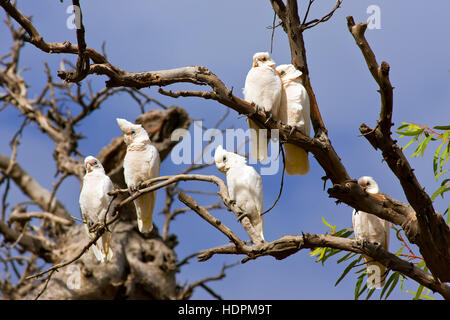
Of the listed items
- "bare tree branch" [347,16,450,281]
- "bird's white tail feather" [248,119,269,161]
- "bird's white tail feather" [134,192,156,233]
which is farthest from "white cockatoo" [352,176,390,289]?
"bird's white tail feather" [134,192,156,233]

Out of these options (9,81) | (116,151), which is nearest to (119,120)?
(116,151)

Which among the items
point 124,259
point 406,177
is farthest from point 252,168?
point 124,259

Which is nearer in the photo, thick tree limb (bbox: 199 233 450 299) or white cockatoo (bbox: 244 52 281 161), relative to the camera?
thick tree limb (bbox: 199 233 450 299)

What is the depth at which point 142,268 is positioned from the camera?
19.2 ft

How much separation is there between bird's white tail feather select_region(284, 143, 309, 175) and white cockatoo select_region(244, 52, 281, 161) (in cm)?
14

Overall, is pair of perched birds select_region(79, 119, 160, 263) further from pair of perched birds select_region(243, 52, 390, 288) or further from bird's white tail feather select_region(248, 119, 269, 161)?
bird's white tail feather select_region(248, 119, 269, 161)

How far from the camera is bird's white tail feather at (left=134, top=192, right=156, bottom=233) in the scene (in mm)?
3457

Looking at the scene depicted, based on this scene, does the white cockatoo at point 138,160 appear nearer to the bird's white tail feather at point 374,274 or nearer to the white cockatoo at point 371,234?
the white cockatoo at point 371,234

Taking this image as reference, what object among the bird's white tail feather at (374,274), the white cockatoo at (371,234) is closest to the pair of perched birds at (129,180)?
the white cockatoo at (371,234)

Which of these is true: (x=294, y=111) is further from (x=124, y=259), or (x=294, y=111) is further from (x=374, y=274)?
(x=124, y=259)

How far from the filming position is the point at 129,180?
11.2ft

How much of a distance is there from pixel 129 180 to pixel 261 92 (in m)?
1.06

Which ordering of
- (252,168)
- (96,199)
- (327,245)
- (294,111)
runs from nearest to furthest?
(327,245), (294,111), (252,168), (96,199)
